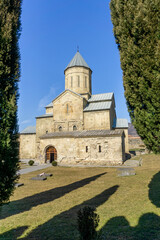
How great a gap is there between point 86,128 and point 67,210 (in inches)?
687

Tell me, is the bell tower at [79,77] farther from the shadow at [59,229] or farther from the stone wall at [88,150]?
the shadow at [59,229]

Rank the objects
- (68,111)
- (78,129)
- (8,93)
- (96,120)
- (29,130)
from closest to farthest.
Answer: (8,93)
(96,120)
(78,129)
(68,111)
(29,130)

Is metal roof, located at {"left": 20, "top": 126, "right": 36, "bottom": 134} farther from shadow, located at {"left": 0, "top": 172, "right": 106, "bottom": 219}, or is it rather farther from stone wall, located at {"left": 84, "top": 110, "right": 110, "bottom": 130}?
shadow, located at {"left": 0, "top": 172, "right": 106, "bottom": 219}

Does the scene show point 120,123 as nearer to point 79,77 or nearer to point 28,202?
point 79,77

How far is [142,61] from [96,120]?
60.4 feet

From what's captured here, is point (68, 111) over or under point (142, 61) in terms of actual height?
over

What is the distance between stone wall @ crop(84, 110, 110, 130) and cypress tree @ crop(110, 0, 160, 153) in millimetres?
17252

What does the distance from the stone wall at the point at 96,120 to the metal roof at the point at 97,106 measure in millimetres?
495

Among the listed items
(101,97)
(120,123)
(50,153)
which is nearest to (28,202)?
(50,153)

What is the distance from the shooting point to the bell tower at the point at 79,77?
89.4 ft

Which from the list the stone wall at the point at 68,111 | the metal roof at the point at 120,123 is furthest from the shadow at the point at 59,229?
the metal roof at the point at 120,123

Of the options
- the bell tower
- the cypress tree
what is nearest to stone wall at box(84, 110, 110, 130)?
the bell tower

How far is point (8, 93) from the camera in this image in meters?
5.08

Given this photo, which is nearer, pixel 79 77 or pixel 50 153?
pixel 50 153
